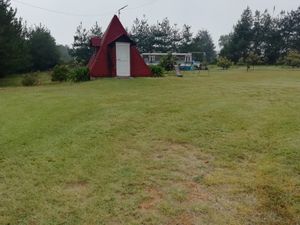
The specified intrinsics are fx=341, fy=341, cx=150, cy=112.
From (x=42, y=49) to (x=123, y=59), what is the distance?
19678 millimetres

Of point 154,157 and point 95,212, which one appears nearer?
point 95,212

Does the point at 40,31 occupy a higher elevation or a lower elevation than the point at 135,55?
higher

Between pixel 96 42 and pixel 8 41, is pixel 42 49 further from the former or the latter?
pixel 96 42

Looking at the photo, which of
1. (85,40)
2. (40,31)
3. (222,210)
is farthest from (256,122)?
(85,40)

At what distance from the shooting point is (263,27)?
2116 inches

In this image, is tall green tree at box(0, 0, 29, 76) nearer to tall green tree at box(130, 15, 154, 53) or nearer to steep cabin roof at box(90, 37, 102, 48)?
steep cabin roof at box(90, 37, 102, 48)

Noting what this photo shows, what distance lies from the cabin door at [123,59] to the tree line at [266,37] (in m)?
37.2

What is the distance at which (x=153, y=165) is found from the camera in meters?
4.44

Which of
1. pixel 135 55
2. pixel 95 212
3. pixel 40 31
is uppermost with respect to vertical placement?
pixel 40 31

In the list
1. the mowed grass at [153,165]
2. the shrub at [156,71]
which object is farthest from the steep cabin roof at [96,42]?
the mowed grass at [153,165]

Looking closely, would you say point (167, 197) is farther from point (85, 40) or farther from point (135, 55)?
point (85, 40)

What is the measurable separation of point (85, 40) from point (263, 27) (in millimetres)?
28025

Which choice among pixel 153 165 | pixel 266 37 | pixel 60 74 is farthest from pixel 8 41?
pixel 266 37

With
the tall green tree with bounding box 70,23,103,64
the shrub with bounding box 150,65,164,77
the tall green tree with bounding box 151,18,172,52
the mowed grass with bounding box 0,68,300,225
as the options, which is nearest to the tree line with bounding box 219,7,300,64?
the tall green tree with bounding box 151,18,172,52
